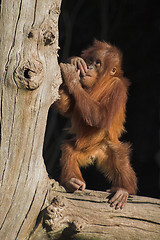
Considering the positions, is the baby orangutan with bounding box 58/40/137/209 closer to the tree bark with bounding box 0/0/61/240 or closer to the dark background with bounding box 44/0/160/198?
the tree bark with bounding box 0/0/61/240

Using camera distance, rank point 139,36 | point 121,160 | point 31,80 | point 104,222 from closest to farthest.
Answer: point 31,80, point 104,222, point 121,160, point 139,36

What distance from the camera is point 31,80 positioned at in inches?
96.2

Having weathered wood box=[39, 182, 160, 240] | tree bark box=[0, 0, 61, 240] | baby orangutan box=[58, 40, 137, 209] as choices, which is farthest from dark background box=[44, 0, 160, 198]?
tree bark box=[0, 0, 61, 240]

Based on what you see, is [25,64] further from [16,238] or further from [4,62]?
[16,238]

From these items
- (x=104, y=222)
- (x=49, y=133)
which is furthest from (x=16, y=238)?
→ (x=49, y=133)

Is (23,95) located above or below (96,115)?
above

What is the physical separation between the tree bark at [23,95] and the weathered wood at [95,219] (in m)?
0.23

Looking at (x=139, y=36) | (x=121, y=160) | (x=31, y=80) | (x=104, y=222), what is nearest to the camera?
(x=31, y=80)

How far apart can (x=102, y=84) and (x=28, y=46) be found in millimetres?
1488

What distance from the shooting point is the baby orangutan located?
3506 mm

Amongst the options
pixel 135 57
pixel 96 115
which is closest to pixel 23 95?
pixel 96 115

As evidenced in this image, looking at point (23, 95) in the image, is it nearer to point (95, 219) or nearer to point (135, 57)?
point (95, 219)

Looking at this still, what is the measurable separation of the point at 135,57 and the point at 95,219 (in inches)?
165

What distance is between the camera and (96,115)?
3.54 meters
